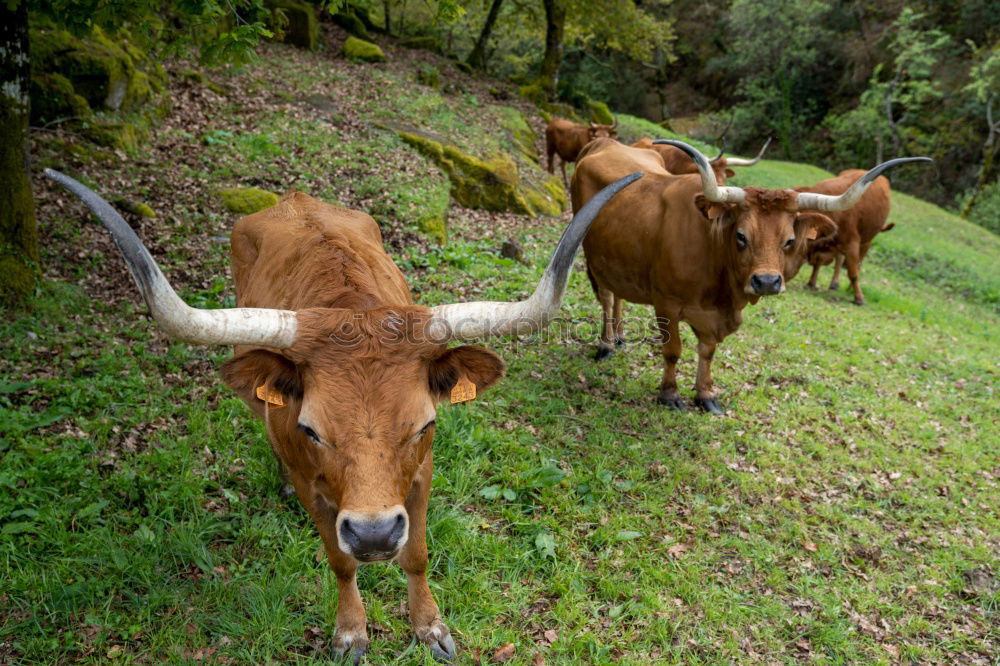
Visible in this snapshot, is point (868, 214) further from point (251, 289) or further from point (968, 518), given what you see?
point (251, 289)

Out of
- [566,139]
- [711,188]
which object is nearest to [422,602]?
[711,188]

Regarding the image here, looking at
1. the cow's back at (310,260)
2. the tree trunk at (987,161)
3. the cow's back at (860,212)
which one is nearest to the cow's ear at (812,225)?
the cow's back at (310,260)

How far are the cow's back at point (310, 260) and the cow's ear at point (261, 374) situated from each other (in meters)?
0.53

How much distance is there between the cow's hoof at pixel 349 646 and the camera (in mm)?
3510

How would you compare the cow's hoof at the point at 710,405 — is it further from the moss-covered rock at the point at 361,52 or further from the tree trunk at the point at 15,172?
the moss-covered rock at the point at 361,52

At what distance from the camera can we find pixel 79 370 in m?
5.43

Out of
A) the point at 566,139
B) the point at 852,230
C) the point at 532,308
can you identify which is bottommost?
the point at 566,139

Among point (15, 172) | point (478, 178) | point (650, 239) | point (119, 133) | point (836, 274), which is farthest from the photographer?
point (478, 178)

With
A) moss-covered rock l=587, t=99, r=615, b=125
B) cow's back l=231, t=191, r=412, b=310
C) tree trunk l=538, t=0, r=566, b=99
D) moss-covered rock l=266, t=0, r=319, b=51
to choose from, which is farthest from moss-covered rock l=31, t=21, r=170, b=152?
moss-covered rock l=587, t=99, r=615, b=125

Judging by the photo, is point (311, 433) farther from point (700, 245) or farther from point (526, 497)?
point (700, 245)

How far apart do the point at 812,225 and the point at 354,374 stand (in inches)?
196

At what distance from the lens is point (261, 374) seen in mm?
2850

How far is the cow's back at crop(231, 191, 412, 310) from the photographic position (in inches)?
136

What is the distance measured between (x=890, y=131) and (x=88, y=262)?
111ft
